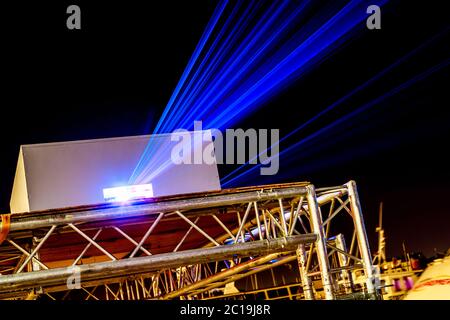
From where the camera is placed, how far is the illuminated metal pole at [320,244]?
5.67 meters

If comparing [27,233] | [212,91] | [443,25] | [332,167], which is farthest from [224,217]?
[332,167]

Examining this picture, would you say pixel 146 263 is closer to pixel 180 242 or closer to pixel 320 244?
pixel 180 242

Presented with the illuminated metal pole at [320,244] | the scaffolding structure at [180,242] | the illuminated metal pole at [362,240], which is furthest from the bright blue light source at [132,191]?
the illuminated metal pole at [362,240]

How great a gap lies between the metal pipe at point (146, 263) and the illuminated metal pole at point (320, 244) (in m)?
0.10

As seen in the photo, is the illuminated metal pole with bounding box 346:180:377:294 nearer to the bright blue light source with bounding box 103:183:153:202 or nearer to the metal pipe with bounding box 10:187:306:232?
the metal pipe with bounding box 10:187:306:232

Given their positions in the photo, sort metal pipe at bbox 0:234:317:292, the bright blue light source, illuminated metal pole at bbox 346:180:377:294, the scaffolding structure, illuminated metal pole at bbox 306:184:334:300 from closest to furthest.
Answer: metal pipe at bbox 0:234:317:292
the scaffolding structure
illuminated metal pole at bbox 306:184:334:300
illuminated metal pole at bbox 346:180:377:294
the bright blue light source

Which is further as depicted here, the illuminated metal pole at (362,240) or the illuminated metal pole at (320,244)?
the illuminated metal pole at (362,240)

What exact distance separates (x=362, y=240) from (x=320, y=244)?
2.22 ft

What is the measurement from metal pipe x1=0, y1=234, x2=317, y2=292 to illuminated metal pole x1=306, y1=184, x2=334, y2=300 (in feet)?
0.34

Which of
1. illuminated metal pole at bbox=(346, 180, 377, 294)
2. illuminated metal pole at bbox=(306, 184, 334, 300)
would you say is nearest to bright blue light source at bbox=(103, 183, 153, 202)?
illuminated metal pole at bbox=(306, 184, 334, 300)

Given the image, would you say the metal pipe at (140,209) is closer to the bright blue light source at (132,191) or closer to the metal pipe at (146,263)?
the metal pipe at (146,263)

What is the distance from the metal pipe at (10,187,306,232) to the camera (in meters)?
5.07

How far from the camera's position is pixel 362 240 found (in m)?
6.12

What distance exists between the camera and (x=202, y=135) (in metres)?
10.6
